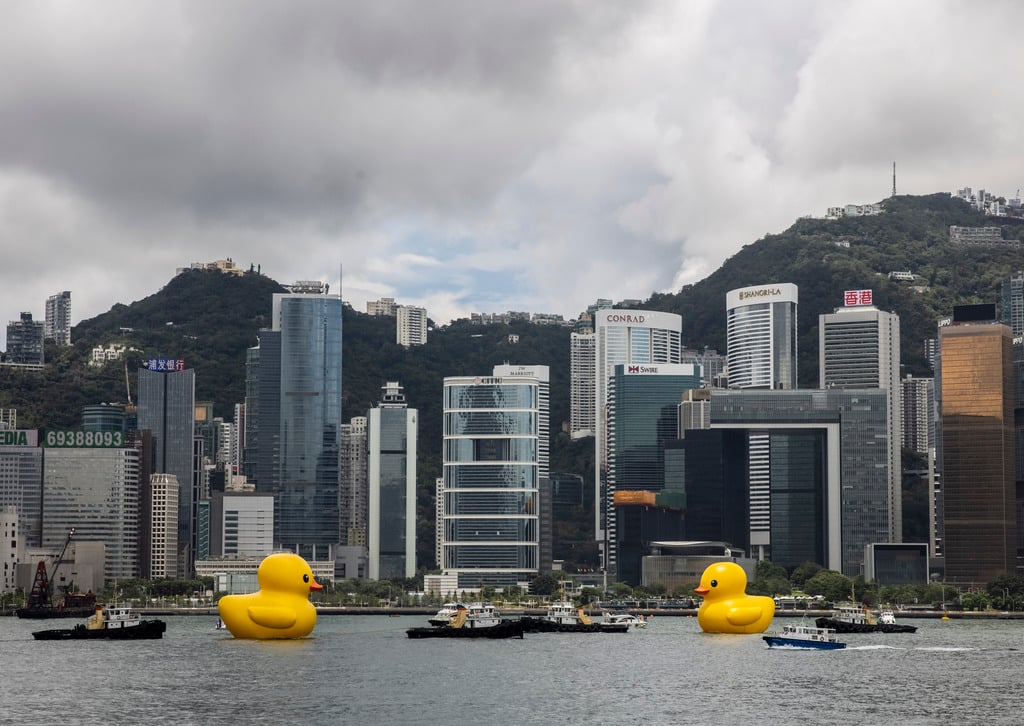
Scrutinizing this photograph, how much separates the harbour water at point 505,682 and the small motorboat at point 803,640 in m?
1.43

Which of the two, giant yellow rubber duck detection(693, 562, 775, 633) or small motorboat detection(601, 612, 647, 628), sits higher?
A: giant yellow rubber duck detection(693, 562, 775, 633)

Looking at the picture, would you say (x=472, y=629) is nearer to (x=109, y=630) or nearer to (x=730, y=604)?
(x=730, y=604)

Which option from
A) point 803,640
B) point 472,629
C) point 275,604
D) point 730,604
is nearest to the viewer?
point 275,604

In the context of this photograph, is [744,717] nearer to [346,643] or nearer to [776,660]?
[776,660]

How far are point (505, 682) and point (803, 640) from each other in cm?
3502

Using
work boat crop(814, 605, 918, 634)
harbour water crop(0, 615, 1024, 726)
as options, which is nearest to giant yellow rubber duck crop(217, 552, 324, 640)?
harbour water crop(0, 615, 1024, 726)

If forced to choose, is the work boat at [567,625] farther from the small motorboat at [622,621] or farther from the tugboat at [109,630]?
the tugboat at [109,630]

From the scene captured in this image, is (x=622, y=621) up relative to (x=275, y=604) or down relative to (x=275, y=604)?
down

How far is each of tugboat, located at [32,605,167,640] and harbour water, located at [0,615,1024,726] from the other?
2.85 m

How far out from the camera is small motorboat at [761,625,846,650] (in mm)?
121812

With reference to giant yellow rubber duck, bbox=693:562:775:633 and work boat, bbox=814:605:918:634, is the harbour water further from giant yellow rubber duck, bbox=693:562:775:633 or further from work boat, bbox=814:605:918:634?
work boat, bbox=814:605:918:634

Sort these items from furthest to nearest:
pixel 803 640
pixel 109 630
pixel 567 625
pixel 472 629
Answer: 1. pixel 567 625
2. pixel 472 629
3. pixel 109 630
4. pixel 803 640

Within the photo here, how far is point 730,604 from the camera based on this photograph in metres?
126

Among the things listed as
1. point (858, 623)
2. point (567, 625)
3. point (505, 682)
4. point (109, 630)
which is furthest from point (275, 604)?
point (858, 623)
